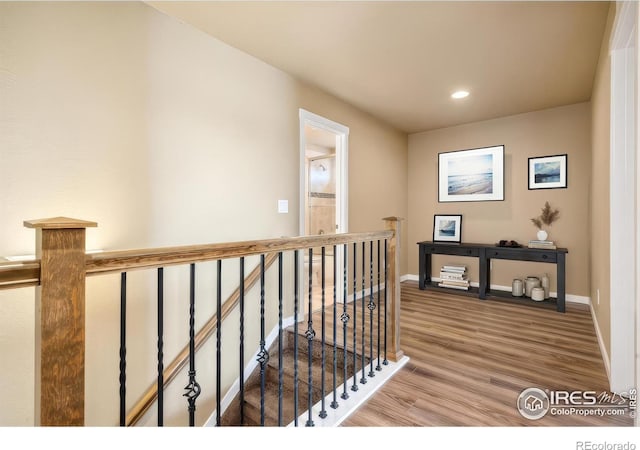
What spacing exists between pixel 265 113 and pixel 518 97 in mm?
2857

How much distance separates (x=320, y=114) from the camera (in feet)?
11.2

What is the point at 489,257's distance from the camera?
399 centimetres

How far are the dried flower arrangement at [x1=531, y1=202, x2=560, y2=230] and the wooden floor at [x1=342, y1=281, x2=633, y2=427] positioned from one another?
1052 mm

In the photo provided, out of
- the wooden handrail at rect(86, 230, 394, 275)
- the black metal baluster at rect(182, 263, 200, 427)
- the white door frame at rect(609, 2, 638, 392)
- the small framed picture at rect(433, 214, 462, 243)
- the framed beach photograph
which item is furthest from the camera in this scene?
the small framed picture at rect(433, 214, 462, 243)

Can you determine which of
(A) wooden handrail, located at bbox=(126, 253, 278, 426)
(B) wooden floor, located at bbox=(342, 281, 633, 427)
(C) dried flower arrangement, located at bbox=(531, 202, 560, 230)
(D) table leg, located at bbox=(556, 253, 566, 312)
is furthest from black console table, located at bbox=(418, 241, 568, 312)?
(A) wooden handrail, located at bbox=(126, 253, 278, 426)

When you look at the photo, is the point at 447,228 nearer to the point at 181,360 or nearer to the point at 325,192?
the point at 325,192

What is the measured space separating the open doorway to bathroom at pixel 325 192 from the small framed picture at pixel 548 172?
2.48 meters

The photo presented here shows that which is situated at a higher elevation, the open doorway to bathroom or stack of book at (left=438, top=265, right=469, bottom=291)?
the open doorway to bathroom

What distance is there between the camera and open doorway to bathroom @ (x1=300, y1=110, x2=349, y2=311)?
3.74 m

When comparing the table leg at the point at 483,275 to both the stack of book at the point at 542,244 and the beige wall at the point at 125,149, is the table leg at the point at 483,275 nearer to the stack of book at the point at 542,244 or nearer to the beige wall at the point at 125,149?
the stack of book at the point at 542,244

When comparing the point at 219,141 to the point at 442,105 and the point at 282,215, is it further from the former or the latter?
the point at 442,105

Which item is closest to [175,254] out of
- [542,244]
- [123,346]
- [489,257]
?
[123,346]

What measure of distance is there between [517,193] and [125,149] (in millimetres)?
4447

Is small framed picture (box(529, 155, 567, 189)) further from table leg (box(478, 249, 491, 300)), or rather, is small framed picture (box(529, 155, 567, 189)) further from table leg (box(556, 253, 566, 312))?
table leg (box(478, 249, 491, 300))
